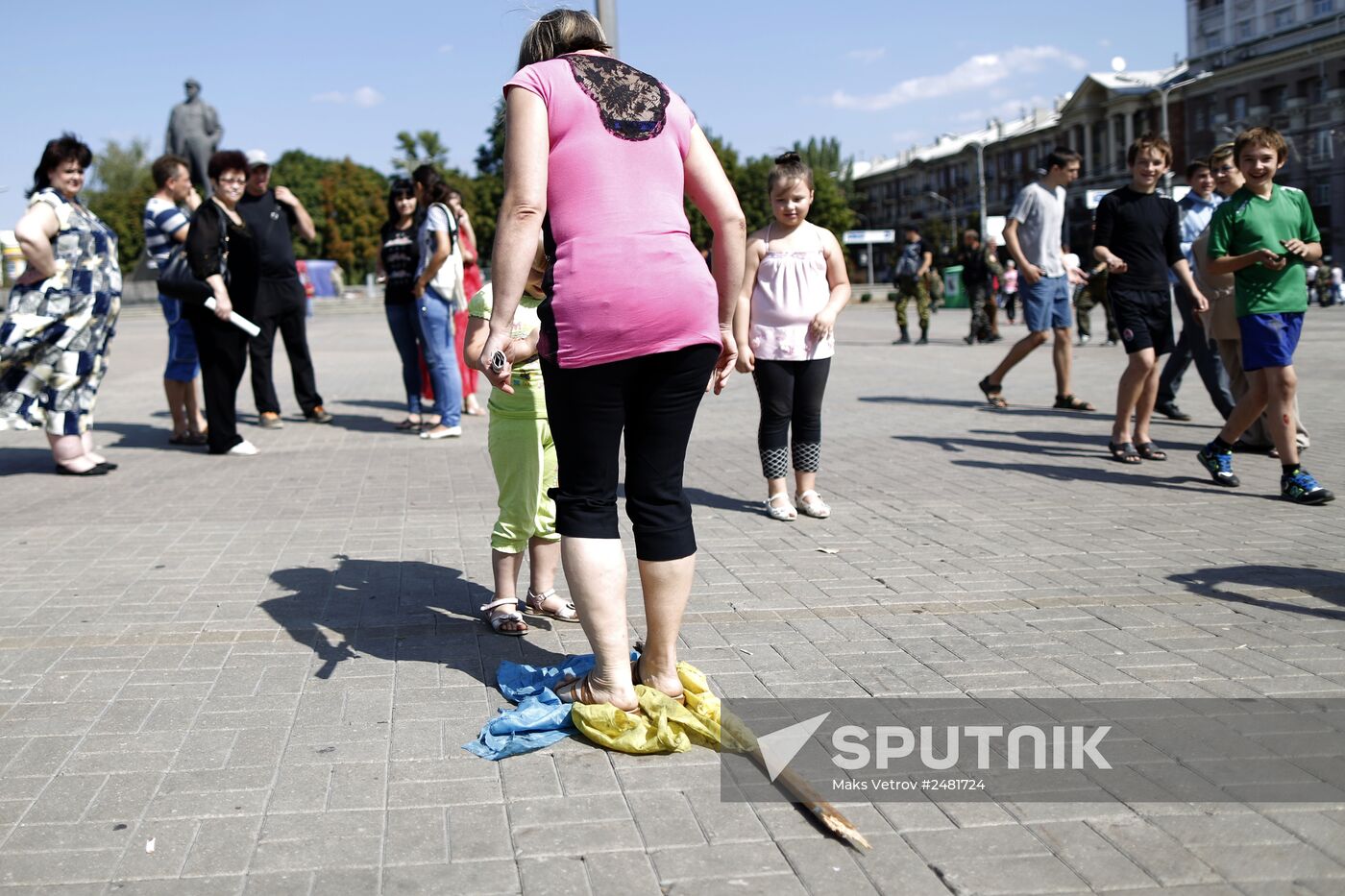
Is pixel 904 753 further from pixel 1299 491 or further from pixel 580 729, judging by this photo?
pixel 1299 491

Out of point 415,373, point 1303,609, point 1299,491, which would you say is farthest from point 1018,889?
point 415,373

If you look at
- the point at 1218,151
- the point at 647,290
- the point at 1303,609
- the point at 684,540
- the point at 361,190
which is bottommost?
the point at 1303,609

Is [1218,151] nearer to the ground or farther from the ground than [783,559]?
farther from the ground

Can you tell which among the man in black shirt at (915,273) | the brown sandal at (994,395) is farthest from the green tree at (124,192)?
the brown sandal at (994,395)

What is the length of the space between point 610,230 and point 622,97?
15.3 inches

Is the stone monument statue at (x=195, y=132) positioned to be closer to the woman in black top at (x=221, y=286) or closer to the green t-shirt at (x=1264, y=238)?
the woman in black top at (x=221, y=286)

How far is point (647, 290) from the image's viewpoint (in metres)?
3.34

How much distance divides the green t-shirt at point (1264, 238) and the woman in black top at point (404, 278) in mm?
6440

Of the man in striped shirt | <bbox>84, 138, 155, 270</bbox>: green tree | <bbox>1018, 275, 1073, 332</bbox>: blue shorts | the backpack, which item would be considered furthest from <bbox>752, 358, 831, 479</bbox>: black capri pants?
<bbox>84, 138, 155, 270</bbox>: green tree

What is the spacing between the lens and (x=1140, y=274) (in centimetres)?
811

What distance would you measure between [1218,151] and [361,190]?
100854 millimetres

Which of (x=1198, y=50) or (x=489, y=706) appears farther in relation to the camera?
(x=1198, y=50)

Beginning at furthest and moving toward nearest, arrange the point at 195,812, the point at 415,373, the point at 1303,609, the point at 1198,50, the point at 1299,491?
the point at 1198,50 → the point at 415,373 → the point at 1299,491 → the point at 1303,609 → the point at 195,812

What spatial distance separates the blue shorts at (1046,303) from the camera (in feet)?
35.2
